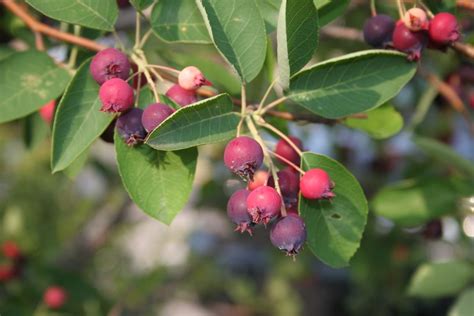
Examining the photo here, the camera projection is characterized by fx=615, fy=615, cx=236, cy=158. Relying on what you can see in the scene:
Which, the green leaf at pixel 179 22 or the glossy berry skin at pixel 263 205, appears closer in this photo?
the glossy berry skin at pixel 263 205

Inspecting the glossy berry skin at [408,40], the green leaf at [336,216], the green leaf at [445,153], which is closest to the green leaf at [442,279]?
the green leaf at [445,153]

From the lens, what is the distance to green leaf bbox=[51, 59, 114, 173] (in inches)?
38.2

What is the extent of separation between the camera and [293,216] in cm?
89

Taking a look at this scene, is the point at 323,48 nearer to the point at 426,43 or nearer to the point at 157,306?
the point at 426,43

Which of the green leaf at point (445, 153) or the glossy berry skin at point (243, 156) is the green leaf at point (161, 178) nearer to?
the glossy berry skin at point (243, 156)

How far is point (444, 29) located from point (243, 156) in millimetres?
432

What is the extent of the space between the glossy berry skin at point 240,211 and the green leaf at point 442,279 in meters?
1.04

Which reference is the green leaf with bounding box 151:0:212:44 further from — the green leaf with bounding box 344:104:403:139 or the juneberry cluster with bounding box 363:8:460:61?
the green leaf with bounding box 344:104:403:139

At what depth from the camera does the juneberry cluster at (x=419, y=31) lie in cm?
102

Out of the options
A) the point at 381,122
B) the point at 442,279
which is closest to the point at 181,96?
the point at 381,122

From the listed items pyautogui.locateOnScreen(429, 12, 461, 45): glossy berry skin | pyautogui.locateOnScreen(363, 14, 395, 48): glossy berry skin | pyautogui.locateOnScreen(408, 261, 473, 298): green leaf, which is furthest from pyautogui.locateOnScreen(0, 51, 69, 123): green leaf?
pyautogui.locateOnScreen(408, 261, 473, 298): green leaf

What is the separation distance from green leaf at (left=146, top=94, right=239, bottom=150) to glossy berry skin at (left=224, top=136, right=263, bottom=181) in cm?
4

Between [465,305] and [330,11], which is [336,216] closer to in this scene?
[330,11]

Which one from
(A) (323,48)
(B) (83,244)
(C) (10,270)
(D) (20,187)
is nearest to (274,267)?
(B) (83,244)
